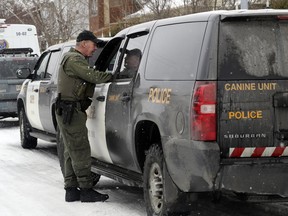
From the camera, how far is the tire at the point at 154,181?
6.03m

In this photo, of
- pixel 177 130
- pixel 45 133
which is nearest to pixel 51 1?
pixel 45 133

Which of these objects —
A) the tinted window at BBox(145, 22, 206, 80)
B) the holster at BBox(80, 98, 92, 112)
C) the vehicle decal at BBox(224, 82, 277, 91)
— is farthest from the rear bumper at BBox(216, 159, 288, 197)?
the holster at BBox(80, 98, 92, 112)

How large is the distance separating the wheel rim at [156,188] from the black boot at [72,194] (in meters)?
1.63

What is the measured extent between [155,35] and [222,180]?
1852 millimetres

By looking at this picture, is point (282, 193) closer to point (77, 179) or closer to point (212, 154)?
point (212, 154)

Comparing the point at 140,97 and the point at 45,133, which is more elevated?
the point at 140,97

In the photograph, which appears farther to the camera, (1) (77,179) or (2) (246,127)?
(1) (77,179)

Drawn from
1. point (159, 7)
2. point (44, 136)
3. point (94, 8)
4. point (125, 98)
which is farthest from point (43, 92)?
point (94, 8)

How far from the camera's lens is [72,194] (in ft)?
25.1

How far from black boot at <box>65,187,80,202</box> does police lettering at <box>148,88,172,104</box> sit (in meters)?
1.98

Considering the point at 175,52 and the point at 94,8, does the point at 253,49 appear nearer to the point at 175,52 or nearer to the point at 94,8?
the point at 175,52

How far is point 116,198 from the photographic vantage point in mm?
7902

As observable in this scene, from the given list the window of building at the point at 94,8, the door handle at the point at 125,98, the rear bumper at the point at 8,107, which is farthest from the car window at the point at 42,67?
the window of building at the point at 94,8

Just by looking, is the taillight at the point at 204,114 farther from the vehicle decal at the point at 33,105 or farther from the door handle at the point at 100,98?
the vehicle decal at the point at 33,105
